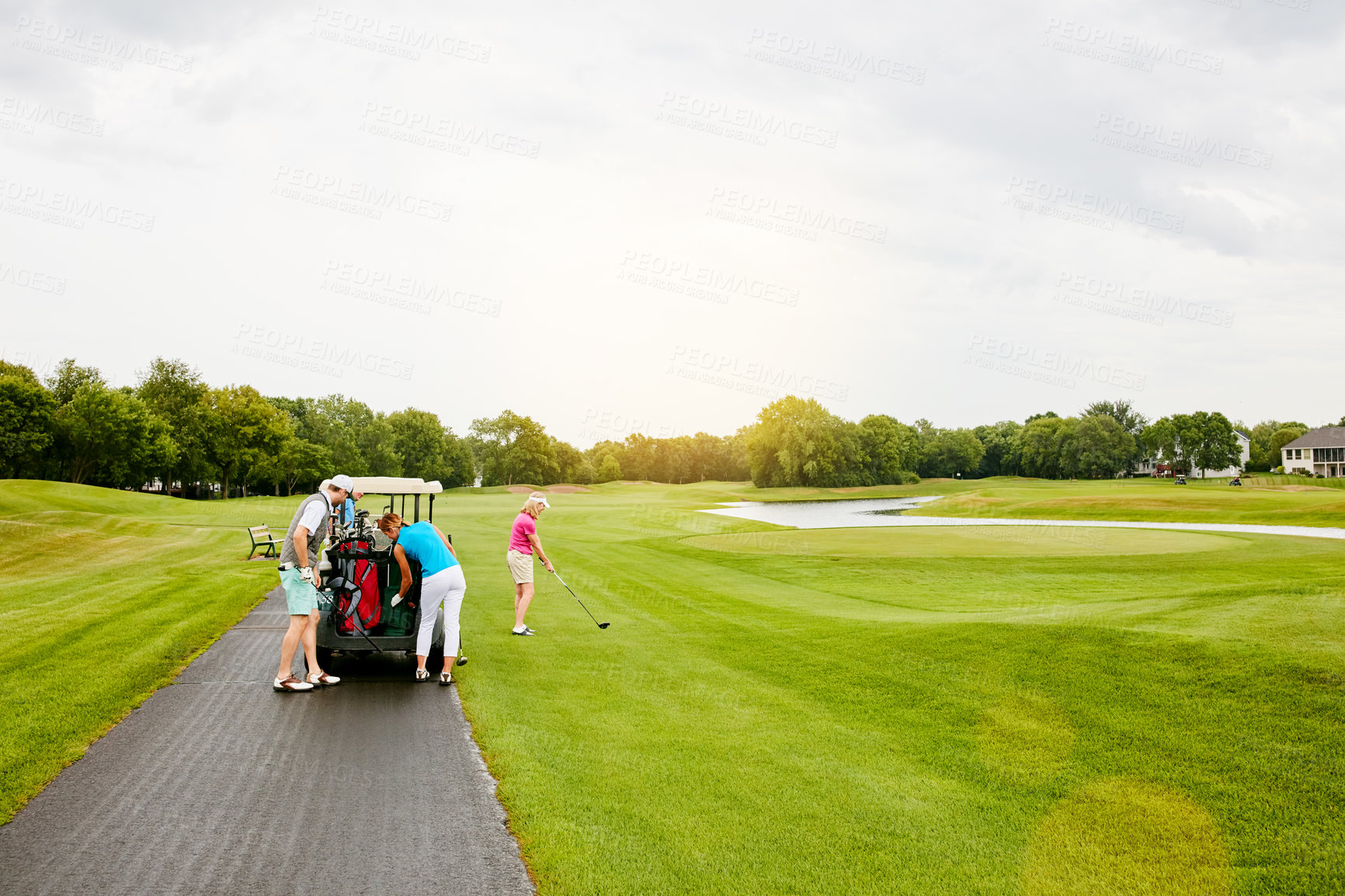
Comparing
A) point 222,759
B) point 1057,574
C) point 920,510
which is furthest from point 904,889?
point 920,510

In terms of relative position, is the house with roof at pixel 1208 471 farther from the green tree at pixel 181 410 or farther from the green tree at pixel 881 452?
the green tree at pixel 181 410

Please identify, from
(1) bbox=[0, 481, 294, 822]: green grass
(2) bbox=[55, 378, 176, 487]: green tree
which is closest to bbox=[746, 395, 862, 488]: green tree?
(2) bbox=[55, 378, 176, 487]: green tree

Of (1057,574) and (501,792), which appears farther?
(1057,574)

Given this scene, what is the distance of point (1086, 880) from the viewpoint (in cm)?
469

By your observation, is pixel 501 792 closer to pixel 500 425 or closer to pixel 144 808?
pixel 144 808

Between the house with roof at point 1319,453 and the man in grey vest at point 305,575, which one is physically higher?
the house with roof at point 1319,453

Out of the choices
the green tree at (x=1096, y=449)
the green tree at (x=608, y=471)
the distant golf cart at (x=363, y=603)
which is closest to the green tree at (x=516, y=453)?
the green tree at (x=608, y=471)

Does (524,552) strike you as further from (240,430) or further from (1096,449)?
(1096,449)

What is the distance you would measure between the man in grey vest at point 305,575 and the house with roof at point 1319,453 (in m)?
118

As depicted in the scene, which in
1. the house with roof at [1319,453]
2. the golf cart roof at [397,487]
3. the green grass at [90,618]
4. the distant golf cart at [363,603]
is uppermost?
the house with roof at [1319,453]

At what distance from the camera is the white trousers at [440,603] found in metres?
9.70

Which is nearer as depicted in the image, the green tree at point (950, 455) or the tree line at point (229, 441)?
the tree line at point (229, 441)

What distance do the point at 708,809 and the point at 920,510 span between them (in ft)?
186

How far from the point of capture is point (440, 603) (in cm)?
981
